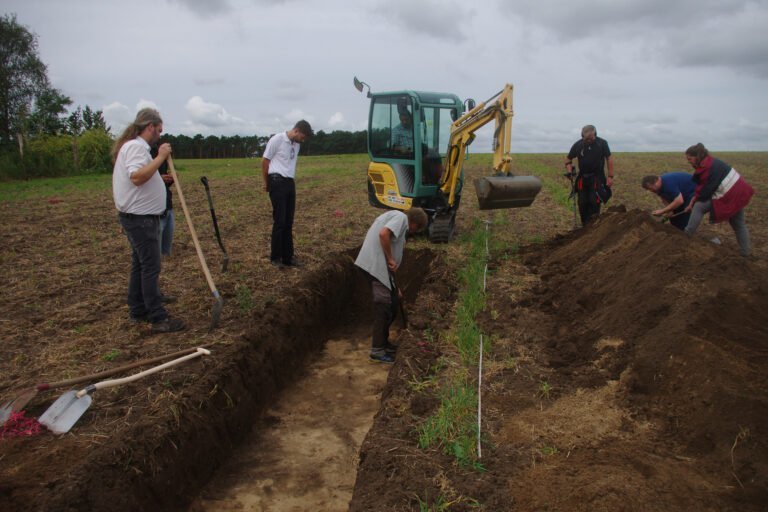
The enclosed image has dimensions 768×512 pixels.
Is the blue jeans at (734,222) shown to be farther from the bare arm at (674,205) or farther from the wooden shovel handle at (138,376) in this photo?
the wooden shovel handle at (138,376)

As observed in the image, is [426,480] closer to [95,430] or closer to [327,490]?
[327,490]

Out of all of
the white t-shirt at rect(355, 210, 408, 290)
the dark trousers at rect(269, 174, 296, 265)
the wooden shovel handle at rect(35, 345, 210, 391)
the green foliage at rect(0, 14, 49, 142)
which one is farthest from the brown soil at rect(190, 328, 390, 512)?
the green foliage at rect(0, 14, 49, 142)

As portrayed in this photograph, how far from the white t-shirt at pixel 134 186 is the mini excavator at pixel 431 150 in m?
4.97

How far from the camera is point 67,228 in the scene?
32.9 ft

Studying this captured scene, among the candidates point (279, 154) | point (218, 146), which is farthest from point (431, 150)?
point (218, 146)

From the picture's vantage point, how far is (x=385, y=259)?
5.30 meters

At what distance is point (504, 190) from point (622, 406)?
4.82 m

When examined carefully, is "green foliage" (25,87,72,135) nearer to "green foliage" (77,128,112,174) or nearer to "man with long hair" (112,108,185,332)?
"green foliage" (77,128,112,174)

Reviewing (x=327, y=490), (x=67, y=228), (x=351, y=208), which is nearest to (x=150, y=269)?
(x=327, y=490)

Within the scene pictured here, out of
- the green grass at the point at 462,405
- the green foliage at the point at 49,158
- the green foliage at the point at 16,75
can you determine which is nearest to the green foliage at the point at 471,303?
the green grass at the point at 462,405

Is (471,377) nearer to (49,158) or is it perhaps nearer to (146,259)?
(146,259)

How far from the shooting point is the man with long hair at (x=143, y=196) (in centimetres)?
439

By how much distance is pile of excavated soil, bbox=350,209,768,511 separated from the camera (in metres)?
2.78

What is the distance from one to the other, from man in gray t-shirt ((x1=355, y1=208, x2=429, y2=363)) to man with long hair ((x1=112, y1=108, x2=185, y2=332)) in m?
1.93
